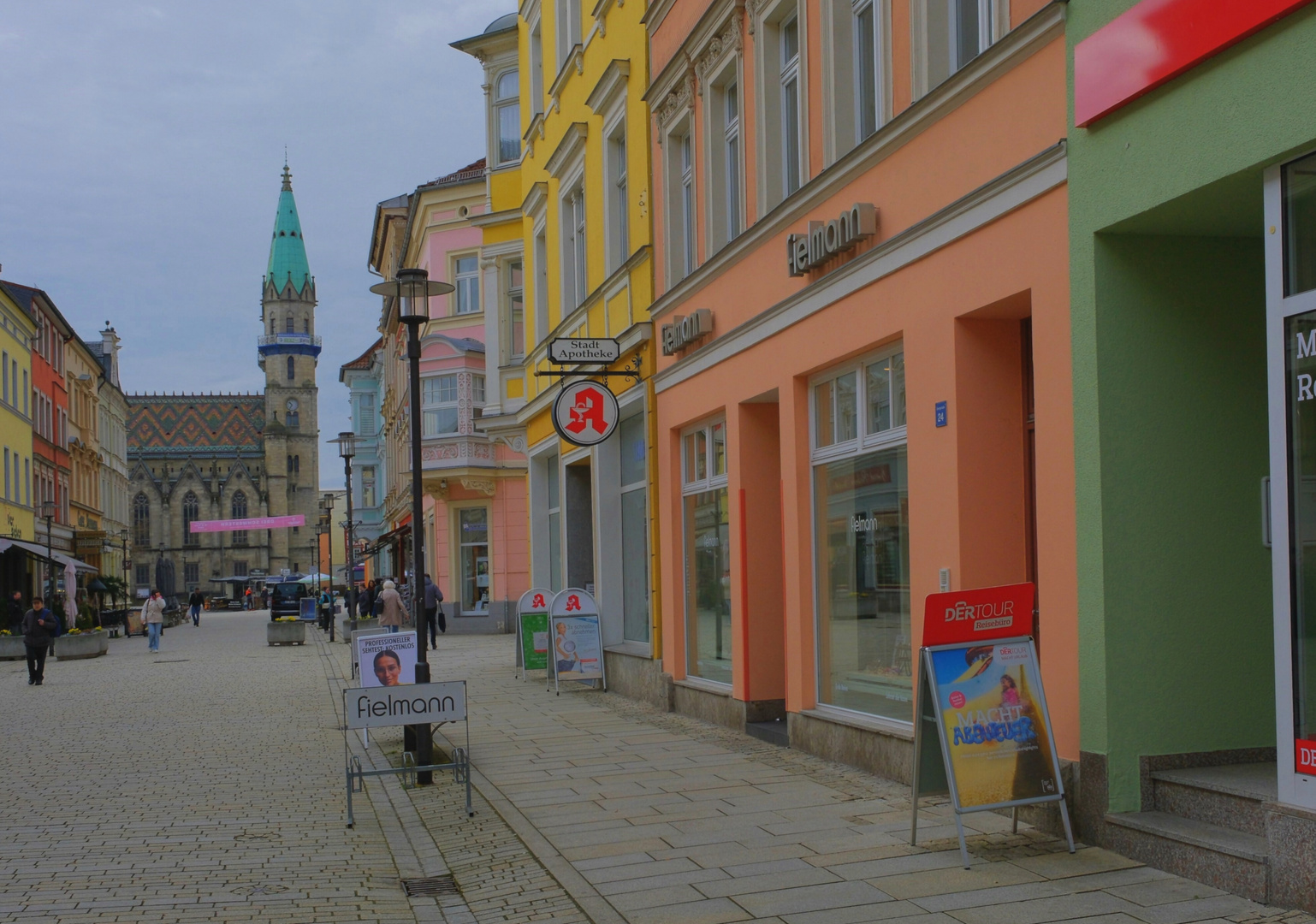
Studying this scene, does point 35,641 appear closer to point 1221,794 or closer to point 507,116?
point 507,116

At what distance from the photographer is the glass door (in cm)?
584

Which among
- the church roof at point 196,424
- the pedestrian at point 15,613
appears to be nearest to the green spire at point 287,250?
the church roof at point 196,424

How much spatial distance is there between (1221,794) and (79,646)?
32432 mm

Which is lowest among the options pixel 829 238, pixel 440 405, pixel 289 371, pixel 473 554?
pixel 473 554

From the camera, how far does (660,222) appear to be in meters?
15.8

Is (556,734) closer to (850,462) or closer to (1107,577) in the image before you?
(850,462)

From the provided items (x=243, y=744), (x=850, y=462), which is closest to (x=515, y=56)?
(x=243, y=744)

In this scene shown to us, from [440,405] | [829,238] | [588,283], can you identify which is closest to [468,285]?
[440,405]

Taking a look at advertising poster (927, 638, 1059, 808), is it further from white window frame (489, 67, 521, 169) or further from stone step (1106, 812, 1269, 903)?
white window frame (489, 67, 521, 169)

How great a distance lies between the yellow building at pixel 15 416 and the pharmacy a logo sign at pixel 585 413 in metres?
36.2

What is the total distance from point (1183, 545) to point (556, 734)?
7.80 metres

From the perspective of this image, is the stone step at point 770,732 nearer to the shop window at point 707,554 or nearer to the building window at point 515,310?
the shop window at point 707,554

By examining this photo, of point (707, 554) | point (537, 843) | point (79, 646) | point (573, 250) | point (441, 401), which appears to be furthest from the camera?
point (441, 401)

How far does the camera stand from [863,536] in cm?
1073
